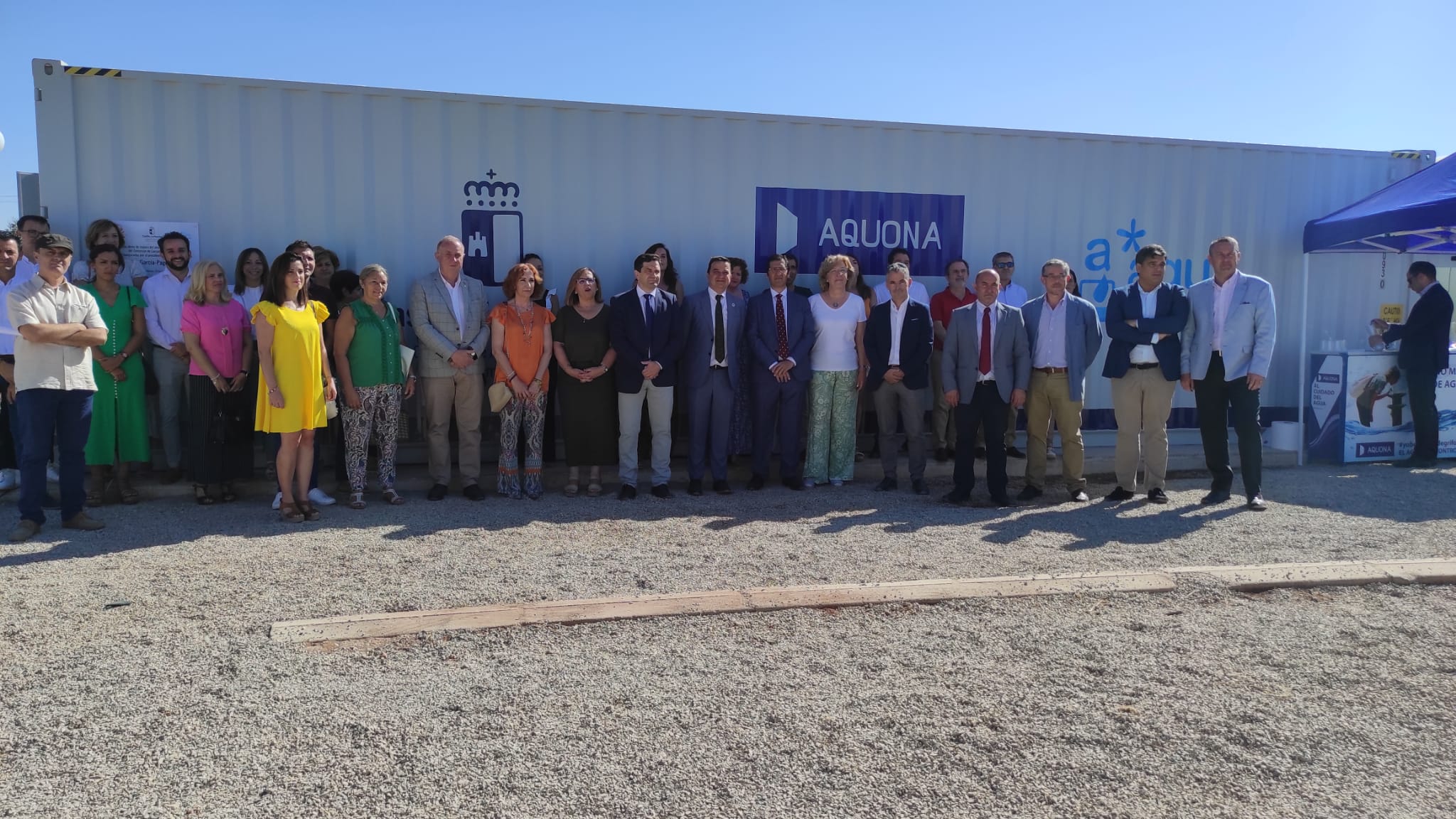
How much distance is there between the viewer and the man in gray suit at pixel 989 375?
6613 millimetres

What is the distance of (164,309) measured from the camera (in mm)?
6254

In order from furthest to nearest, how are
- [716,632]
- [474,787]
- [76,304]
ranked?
1. [76,304]
2. [716,632]
3. [474,787]

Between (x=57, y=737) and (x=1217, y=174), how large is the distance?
9.37 meters

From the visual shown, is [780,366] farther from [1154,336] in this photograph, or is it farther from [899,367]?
[1154,336]

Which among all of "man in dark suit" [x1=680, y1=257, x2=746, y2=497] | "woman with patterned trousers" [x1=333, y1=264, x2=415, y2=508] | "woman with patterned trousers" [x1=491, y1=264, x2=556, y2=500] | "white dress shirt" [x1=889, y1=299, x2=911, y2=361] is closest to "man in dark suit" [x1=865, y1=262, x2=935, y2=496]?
"white dress shirt" [x1=889, y1=299, x2=911, y2=361]

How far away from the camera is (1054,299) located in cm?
668

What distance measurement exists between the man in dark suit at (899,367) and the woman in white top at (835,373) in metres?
0.13

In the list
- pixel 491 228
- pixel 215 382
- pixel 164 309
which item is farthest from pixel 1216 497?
pixel 164 309

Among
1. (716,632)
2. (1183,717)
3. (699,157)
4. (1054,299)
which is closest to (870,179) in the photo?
(699,157)

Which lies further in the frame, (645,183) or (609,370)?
(645,183)

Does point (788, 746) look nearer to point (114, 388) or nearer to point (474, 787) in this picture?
point (474, 787)

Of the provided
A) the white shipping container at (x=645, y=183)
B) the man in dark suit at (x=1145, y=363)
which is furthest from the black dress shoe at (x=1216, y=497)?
the white shipping container at (x=645, y=183)

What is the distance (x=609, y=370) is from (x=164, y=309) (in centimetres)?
301

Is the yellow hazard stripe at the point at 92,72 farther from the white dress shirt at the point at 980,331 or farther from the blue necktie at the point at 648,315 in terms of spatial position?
the white dress shirt at the point at 980,331
